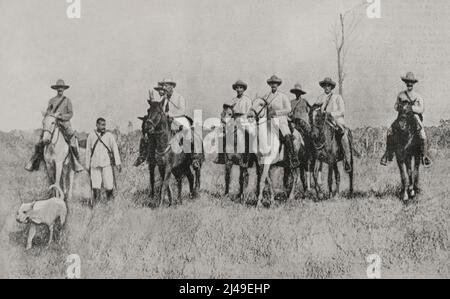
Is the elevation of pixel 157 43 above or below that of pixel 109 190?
above

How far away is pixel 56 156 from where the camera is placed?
912cm

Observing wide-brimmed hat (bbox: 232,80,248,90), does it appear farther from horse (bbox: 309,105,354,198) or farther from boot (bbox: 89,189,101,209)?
boot (bbox: 89,189,101,209)

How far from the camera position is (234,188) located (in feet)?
29.5

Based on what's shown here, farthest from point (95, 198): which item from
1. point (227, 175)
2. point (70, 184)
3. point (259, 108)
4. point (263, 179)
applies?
point (259, 108)

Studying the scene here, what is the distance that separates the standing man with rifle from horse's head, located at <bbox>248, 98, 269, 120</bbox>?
6.45 ft

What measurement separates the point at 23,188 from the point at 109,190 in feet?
3.96

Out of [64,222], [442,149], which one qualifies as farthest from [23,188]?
[442,149]

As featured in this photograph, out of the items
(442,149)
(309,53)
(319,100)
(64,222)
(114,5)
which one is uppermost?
(114,5)

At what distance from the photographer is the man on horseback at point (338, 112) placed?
353 inches

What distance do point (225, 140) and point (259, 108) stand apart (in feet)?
2.13

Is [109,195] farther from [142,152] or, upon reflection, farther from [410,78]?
[410,78]

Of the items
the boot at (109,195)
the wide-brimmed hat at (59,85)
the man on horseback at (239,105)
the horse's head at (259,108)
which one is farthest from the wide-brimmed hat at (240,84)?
the wide-brimmed hat at (59,85)

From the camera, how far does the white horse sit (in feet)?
29.8

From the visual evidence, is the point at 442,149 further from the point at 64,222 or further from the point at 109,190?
the point at 64,222
